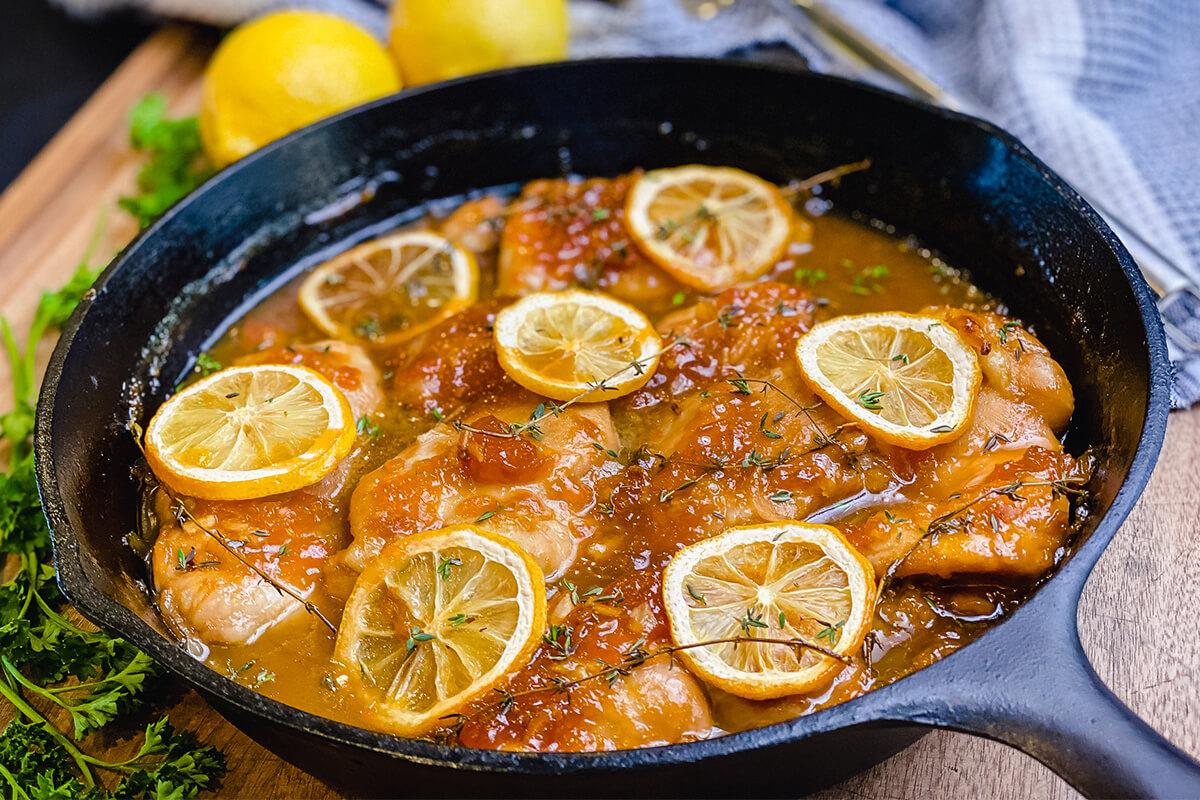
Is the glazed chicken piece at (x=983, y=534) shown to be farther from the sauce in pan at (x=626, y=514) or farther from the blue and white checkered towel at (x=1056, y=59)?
the blue and white checkered towel at (x=1056, y=59)

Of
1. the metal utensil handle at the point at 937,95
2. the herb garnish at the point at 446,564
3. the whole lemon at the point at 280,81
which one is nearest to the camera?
the herb garnish at the point at 446,564

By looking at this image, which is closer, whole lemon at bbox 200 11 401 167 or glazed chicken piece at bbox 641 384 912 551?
glazed chicken piece at bbox 641 384 912 551

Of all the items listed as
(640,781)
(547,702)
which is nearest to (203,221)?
(547,702)

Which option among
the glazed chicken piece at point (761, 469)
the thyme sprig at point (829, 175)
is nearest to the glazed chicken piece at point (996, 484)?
the glazed chicken piece at point (761, 469)

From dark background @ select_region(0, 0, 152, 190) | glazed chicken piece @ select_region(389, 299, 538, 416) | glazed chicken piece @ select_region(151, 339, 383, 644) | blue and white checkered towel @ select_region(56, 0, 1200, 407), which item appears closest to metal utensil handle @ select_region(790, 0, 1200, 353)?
blue and white checkered towel @ select_region(56, 0, 1200, 407)

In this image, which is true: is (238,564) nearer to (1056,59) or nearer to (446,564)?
(446,564)

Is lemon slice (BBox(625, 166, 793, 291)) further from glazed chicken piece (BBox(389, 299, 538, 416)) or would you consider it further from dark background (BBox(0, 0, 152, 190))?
dark background (BBox(0, 0, 152, 190))

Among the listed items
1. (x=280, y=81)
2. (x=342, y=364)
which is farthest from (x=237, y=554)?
(x=280, y=81)
